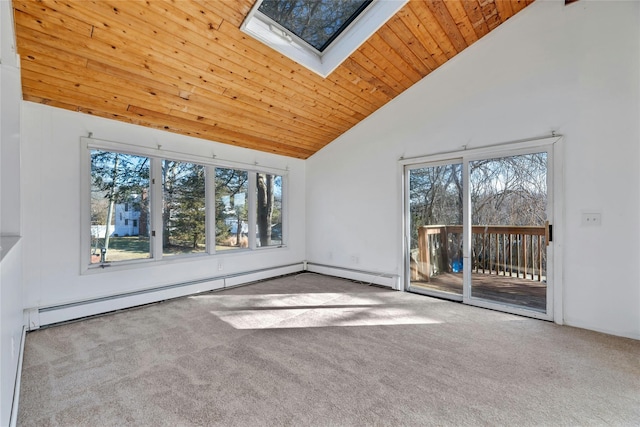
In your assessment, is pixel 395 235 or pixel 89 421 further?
pixel 395 235

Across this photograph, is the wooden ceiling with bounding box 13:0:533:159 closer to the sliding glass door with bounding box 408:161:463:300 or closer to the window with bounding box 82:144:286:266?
the window with bounding box 82:144:286:266

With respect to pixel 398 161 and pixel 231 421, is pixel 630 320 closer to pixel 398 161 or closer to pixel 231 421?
pixel 398 161

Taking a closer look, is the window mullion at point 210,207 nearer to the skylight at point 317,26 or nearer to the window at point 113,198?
the window at point 113,198

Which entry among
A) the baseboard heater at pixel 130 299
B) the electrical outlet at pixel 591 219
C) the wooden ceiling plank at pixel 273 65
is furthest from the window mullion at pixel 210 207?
the electrical outlet at pixel 591 219

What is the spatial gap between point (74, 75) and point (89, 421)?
9.26 ft

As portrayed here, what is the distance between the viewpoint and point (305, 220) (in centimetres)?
580

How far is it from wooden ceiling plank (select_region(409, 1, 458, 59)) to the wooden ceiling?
0.01 m

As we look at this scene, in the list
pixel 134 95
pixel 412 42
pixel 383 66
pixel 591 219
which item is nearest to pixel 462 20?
pixel 412 42

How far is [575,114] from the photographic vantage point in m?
2.99

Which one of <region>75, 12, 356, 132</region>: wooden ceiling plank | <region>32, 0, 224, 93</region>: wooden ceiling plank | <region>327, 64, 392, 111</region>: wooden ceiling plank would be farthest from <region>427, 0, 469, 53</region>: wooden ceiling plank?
<region>32, 0, 224, 93</region>: wooden ceiling plank

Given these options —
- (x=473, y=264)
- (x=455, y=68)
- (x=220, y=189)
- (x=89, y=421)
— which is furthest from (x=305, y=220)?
(x=89, y=421)

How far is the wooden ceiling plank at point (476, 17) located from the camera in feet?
10.1

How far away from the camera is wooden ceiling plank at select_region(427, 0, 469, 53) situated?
2.97 m

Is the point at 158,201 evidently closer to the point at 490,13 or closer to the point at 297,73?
the point at 297,73
